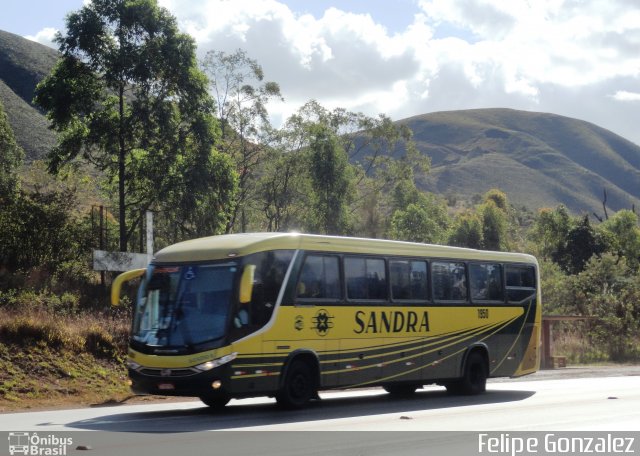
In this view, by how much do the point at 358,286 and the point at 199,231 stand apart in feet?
69.5

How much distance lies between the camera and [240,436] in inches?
524

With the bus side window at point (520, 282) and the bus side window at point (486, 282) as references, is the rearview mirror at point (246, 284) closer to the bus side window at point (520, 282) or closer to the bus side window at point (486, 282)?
the bus side window at point (486, 282)

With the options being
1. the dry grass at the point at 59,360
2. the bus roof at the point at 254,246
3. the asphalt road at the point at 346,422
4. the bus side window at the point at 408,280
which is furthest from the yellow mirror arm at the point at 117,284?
the bus side window at the point at 408,280

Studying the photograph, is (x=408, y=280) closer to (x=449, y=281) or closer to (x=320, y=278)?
(x=449, y=281)

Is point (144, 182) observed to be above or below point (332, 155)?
below

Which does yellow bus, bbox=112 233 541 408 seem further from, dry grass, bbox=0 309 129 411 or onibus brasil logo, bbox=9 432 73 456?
dry grass, bbox=0 309 129 411

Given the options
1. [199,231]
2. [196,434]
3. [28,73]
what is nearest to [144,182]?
[199,231]

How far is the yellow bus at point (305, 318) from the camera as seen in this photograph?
1648 cm

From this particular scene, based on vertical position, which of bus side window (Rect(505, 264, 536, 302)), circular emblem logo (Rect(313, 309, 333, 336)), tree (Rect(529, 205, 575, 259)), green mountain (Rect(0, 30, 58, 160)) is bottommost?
circular emblem logo (Rect(313, 309, 333, 336))

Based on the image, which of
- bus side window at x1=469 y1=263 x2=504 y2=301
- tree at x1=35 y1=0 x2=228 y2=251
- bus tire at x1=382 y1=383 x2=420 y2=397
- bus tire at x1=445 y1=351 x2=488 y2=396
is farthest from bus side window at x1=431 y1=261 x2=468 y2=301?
tree at x1=35 y1=0 x2=228 y2=251

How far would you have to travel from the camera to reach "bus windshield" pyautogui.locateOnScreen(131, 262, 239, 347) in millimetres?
16469

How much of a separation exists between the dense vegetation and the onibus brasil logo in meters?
7.49

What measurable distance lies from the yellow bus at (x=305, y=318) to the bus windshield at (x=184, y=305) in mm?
22

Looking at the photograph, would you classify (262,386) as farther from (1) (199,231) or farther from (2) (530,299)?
(1) (199,231)
